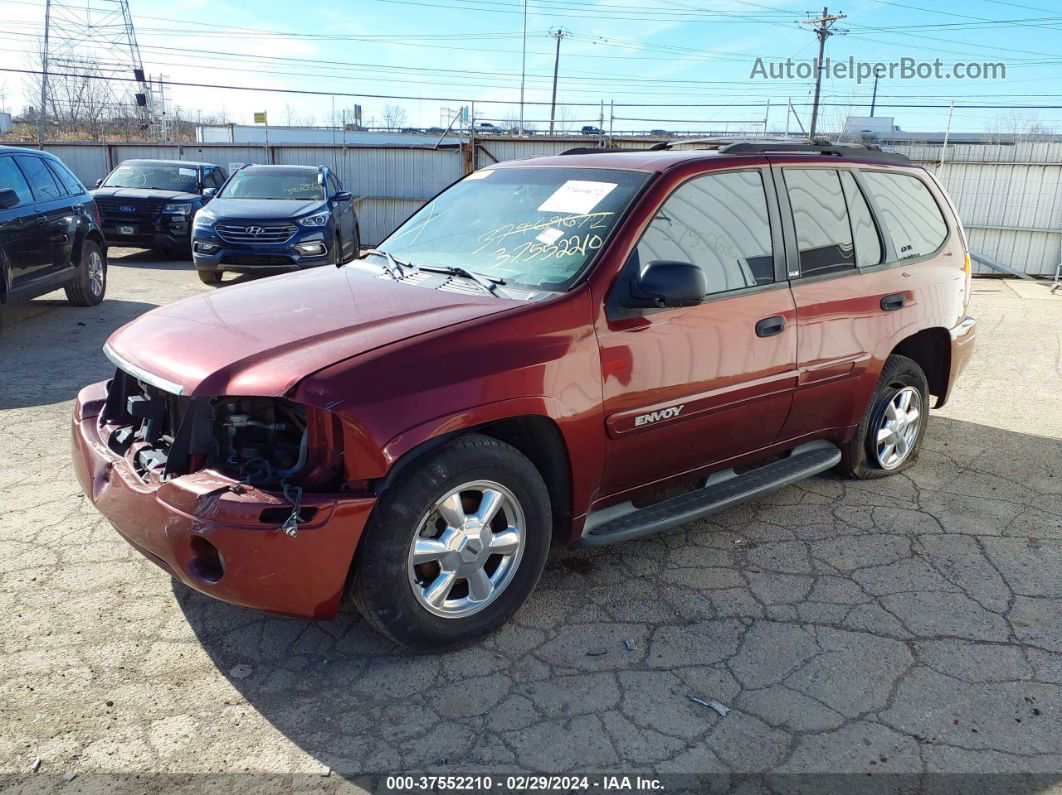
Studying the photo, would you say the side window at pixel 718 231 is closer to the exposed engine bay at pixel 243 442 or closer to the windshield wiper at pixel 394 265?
the windshield wiper at pixel 394 265

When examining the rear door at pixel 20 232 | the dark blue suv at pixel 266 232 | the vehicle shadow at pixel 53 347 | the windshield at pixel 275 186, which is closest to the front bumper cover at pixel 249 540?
the vehicle shadow at pixel 53 347

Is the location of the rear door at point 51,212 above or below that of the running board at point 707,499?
above

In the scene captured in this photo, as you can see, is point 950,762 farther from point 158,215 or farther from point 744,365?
point 158,215

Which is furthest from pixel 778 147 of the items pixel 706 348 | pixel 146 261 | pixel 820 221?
pixel 146 261

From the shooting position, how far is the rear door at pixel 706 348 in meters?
3.32

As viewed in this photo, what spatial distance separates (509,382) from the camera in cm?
292

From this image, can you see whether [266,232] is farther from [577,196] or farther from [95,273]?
[577,196]

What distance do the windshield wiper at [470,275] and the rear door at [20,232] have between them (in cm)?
570

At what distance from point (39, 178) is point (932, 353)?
8293 mm

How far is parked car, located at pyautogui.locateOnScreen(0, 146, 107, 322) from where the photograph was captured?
765 cm

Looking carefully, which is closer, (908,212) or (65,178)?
(908,212)

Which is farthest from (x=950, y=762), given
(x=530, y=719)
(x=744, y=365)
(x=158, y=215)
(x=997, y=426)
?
(x=158, y=215)

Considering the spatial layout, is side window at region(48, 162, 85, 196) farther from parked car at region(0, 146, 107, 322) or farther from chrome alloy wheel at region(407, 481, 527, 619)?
chrome alloy wheel at region(407, 481, 527, 619)

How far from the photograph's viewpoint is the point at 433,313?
10.2ft
